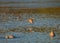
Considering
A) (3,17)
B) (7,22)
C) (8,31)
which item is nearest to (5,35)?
(8,31)

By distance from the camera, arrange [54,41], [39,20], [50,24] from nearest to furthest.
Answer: [54,41] → [50,24] → [39,20]

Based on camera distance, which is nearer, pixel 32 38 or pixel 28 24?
pixel 32 38

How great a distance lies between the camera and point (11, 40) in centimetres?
322

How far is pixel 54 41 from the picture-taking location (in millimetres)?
3119

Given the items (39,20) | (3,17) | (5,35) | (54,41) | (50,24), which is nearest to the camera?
(54,41)

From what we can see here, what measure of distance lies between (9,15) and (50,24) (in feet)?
3.54

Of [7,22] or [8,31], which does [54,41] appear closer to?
[8,31]

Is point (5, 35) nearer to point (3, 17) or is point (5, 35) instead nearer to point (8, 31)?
point (8, 31)

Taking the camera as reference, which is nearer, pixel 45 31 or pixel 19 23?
pixel 45 31

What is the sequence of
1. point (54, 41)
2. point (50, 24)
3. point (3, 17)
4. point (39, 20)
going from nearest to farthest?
1. point (54, 41)
2. point (50, 24)
3. point (39, 20)
4. point (3, 17)

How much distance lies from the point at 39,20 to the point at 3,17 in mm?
772

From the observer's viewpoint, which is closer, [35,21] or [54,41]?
[54,41]

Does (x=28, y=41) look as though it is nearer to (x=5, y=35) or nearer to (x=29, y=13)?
(x=5, y=35)

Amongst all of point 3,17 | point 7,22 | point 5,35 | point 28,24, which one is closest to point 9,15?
point 3,17
